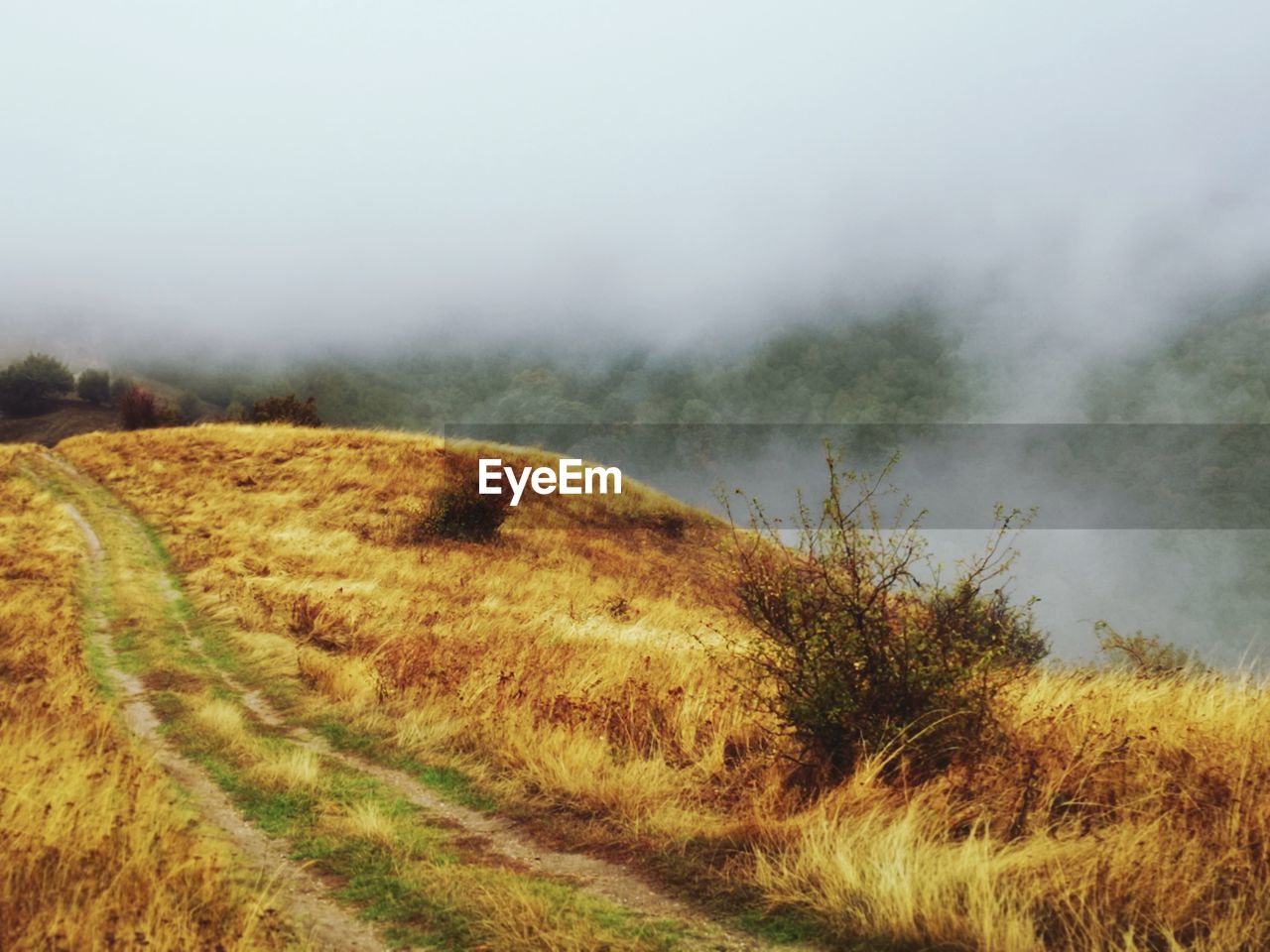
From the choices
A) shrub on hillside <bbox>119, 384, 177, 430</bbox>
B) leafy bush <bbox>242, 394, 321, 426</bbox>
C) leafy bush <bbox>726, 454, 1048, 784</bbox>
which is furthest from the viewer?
shrub on hillside <bbox>119, 384, 177, 430</bbox>

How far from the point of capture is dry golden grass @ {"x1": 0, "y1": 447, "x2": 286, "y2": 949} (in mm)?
3512

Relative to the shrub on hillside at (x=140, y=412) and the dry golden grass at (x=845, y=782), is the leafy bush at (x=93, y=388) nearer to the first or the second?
the shrub on hillside at (x=140, y=412)

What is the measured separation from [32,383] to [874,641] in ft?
340

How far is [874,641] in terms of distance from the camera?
19.0 ft

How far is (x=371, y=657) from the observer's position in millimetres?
10688

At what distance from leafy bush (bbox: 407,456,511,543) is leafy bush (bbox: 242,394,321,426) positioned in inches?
998

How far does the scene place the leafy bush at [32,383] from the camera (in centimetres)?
8181

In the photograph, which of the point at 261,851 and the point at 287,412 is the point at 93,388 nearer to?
the point at 287,412

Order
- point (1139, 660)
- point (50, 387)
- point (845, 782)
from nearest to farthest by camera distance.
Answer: point (845, 782), point (1139, 660), point (50, 387)

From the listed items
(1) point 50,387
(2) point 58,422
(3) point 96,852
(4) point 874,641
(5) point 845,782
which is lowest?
(3) point 96,852

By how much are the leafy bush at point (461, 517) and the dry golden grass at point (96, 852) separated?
16.6 meters

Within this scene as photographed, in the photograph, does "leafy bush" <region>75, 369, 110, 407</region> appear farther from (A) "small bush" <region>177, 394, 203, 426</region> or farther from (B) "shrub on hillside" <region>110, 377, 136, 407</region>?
(A) "small bush" <region>177, 394, 203, 426</region>

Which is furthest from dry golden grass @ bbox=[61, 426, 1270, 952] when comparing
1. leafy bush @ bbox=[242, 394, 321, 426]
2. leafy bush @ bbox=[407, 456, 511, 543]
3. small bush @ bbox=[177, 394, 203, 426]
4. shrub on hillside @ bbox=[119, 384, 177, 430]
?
small bush @ bbox=[177, 394, 203, 426]

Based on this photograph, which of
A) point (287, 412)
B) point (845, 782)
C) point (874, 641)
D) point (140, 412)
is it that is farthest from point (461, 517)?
point (140, 412)
